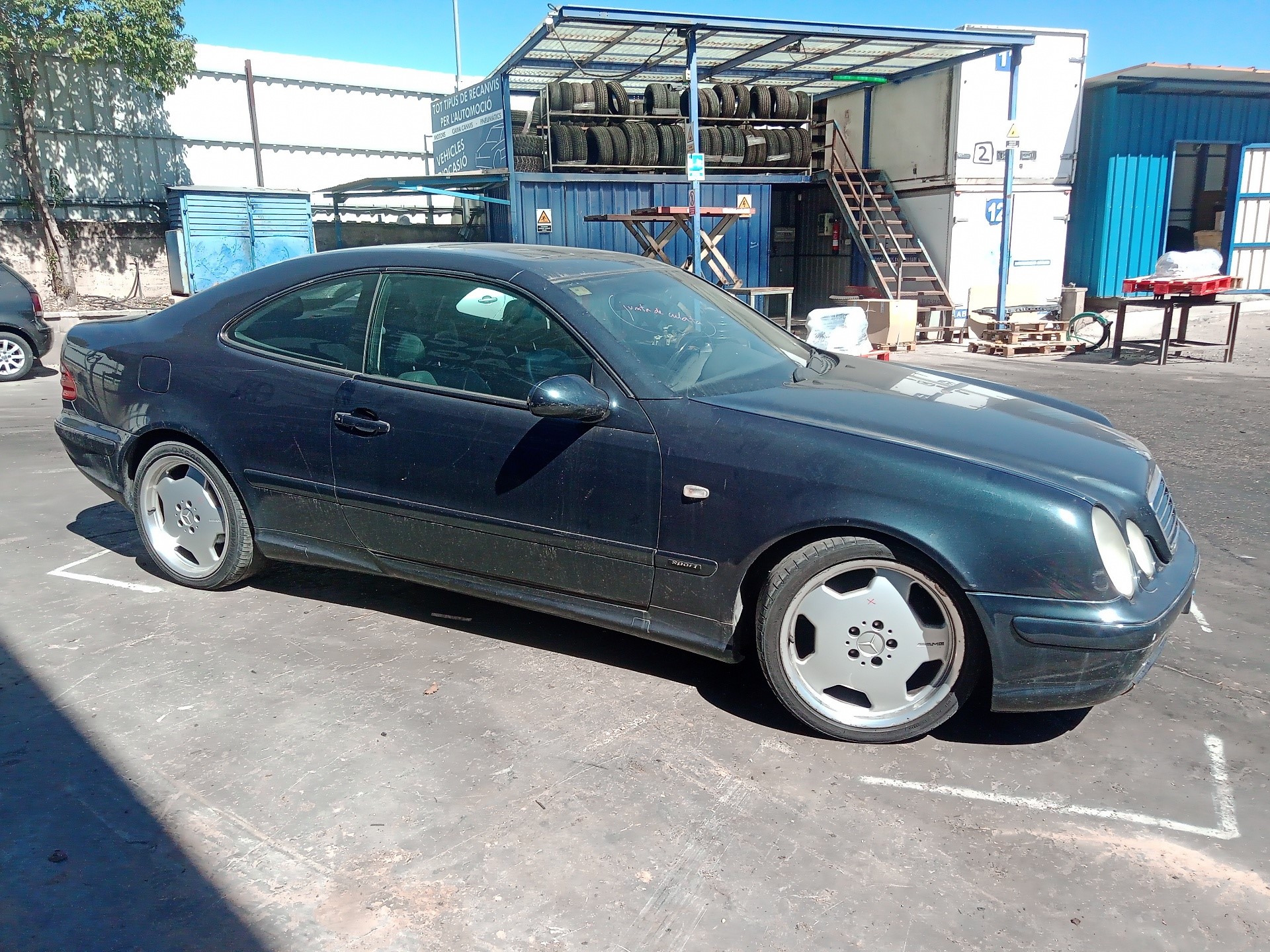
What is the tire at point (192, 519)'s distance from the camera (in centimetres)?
415

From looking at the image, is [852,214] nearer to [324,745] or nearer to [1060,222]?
[1060,222]

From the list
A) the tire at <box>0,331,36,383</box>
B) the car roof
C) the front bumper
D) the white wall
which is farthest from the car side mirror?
the white wall

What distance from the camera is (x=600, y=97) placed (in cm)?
1681

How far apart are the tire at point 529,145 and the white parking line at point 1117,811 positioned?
15.0 m

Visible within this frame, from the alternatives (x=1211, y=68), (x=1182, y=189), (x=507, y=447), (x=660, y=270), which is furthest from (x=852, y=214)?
(x=507, y=447)

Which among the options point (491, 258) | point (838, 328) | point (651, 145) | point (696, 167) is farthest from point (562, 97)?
point (491, 258)

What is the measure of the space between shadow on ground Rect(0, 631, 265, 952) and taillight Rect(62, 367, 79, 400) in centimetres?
201

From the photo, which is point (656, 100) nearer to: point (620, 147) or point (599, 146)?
point (620, 147)

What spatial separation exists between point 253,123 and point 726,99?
1198 cm

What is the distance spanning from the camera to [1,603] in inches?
167

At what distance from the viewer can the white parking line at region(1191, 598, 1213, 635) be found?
158 inches

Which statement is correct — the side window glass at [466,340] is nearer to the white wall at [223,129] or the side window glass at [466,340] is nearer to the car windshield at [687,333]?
the car windshield at [687,333]

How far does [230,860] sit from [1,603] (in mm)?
2519

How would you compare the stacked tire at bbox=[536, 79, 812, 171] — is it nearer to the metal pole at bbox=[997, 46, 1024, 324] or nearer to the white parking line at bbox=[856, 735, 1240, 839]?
the metal pole at bbox=[997, 46, 1024, 324]
